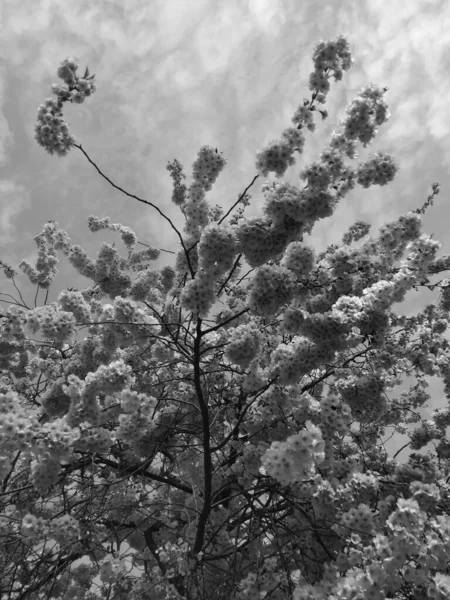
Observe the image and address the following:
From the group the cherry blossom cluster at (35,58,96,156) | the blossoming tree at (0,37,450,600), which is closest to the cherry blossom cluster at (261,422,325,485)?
the blossoming tree at (0,37,450,600)

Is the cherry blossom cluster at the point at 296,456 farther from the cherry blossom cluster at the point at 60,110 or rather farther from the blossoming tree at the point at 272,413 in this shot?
the cherry blossom cluster at the point at 60,110

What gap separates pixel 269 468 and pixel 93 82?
4917mm

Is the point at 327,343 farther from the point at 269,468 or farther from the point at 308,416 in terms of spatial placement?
the point at 269,468

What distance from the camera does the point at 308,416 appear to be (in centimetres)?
527

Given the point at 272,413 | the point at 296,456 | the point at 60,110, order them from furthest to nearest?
the point at 272,413 → the point at 60,110 → the point at 296,456

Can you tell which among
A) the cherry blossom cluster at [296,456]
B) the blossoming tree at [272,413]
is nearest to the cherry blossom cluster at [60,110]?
the blossoming tree at [272,413]

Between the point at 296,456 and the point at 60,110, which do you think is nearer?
the point at 296,456

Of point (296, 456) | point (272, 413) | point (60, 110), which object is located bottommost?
point (296, 456)

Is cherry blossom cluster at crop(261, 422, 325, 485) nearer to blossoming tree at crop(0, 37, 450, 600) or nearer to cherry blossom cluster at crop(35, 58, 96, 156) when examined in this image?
blossoming tree at crop(0, 37, 450, 600)

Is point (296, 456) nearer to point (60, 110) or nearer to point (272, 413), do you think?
point (272, 413)

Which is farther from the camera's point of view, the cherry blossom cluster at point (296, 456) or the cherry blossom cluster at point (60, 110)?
the cherry blossom cluster at point (60, 110)

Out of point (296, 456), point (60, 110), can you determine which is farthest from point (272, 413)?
point (60, 110)

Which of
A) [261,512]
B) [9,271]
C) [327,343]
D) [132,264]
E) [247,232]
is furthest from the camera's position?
[9,271]

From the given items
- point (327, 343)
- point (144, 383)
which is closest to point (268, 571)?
point (327, 343)
